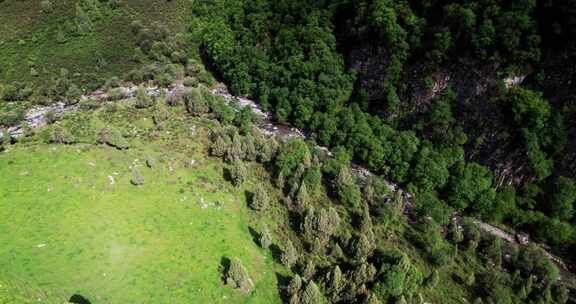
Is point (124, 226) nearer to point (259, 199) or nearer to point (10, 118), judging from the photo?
point (259, 199)

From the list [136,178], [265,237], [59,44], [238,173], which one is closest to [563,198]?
[265,237]

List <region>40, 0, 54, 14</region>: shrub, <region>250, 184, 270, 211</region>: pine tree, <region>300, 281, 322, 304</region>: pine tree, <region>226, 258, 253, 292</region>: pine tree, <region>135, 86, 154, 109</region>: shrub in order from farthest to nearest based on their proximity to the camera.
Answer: <region>40, 0, 54, 14</region>: shrub → <region>135, 86, 154, 109</region>: shrub → <region>250, 184, 270, 211</region>: pine tree → <region>226, 258, 253, 292</region>: pine tree → <region>300, 281, 322, 304</region>: pine tree

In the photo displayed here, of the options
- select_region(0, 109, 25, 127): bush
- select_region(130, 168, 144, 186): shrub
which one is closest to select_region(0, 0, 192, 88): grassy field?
select_region(0, 109, 25, 127): bush

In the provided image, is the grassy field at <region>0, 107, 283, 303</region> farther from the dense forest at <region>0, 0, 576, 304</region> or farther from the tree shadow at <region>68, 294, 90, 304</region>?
the dense forest at <region>0, 0, 576, 304</region>

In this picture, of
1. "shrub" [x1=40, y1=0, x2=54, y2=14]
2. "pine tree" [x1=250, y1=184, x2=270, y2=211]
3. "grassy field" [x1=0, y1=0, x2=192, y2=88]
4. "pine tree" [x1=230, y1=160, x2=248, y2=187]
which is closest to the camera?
"pine tree" [x1=250, y1=184, x2=270, y2=211]

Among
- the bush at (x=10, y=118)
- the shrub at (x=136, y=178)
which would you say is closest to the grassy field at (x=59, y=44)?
the bush at (x=10, y=118)

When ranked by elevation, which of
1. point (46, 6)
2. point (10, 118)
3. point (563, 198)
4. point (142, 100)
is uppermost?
point (46, 6)

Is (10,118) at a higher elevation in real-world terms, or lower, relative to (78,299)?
lower
